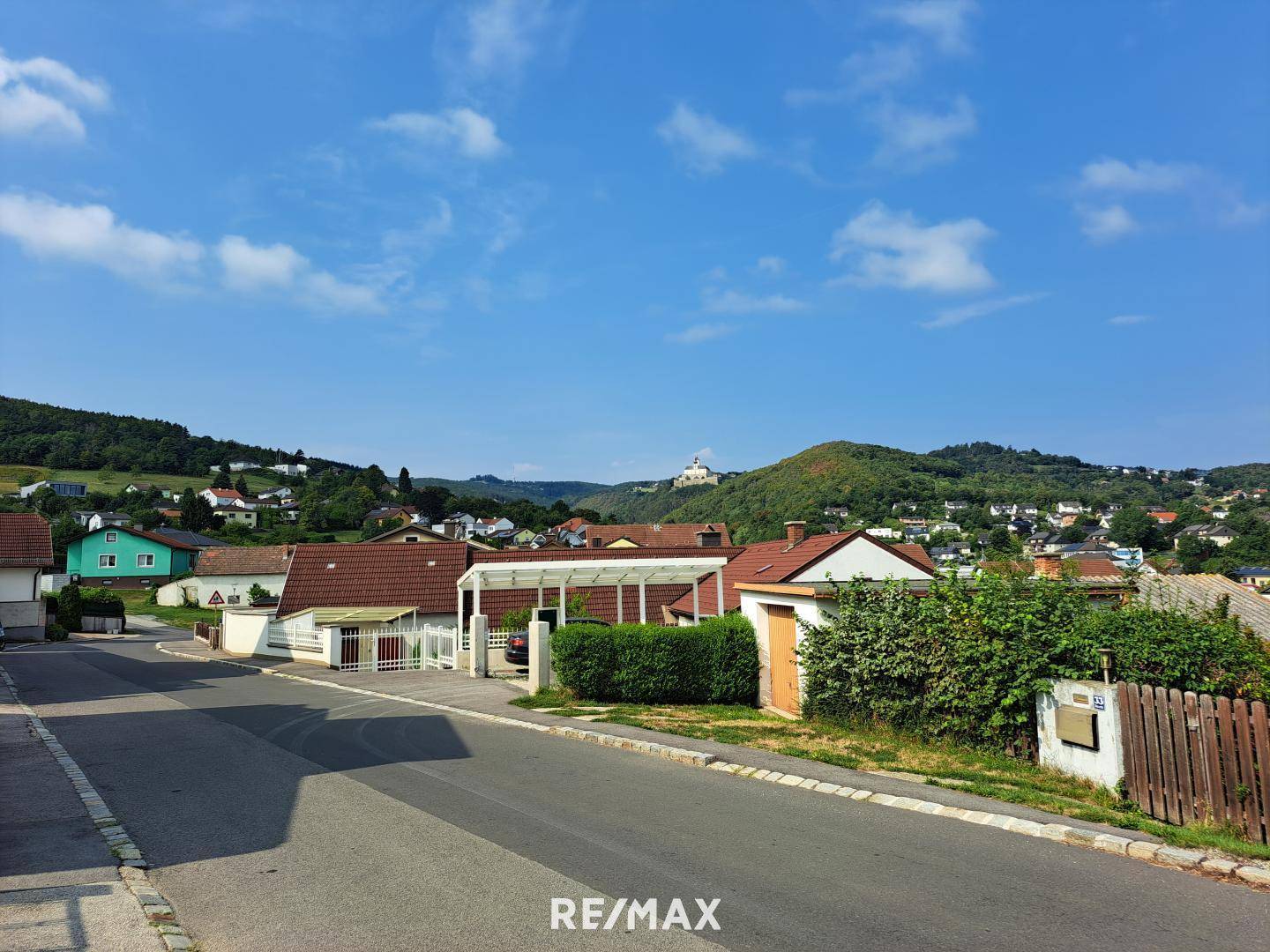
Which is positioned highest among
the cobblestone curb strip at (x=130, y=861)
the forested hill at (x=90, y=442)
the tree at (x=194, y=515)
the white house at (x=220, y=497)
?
the forested hill at (x=90, y=442)

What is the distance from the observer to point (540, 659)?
17.8 metres

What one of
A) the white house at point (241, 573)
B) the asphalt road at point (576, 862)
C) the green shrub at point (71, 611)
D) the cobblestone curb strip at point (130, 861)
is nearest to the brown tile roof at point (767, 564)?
the asphalt road at point (576, 862)

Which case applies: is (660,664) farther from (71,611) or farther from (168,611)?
(168,611)

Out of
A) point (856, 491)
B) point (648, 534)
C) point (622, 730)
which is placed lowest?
point (622, 730)

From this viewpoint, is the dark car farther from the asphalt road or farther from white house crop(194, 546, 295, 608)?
white house crop(194, 546, 295, 608)

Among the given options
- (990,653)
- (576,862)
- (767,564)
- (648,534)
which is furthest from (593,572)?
(648,534)

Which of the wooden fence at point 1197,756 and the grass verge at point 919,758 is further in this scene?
the grass verge at point 919,758

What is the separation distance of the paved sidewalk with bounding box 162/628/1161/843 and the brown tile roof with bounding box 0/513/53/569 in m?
20.6

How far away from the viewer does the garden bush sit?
9.32m

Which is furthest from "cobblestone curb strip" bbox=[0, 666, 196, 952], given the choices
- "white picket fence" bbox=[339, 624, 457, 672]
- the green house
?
the green house

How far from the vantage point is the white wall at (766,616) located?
15.2 m

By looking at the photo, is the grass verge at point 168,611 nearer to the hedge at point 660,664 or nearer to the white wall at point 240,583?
the white wall at point 240,583

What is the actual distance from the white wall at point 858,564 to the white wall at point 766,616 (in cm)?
198

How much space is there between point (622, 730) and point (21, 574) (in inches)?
1665
